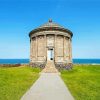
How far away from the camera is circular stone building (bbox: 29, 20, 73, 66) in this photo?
100 ft

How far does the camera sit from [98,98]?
1040 cm

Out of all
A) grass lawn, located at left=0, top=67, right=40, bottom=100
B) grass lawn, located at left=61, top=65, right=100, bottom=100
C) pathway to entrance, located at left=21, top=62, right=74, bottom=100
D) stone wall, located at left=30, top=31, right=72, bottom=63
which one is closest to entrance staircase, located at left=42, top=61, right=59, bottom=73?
stone wall, located at left=30, top=31, right=72, bottom=63

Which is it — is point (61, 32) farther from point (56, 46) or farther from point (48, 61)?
point (48, 61)

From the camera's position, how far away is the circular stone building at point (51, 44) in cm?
3056

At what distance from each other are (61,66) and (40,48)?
4987mm

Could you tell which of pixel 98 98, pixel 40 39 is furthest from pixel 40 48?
pixel 98 98

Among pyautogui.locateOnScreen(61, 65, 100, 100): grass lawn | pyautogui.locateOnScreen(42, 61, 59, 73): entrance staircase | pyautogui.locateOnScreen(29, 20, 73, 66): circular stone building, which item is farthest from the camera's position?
pyautogui.locateOnScreen(29, 20, 73, 66): circular stone building

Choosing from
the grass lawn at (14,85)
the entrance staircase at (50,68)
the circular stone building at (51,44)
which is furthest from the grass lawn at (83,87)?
the circular stone building at (51,44)

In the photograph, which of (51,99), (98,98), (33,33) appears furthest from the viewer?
(33,33)

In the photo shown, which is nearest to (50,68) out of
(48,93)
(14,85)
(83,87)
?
(14,85)

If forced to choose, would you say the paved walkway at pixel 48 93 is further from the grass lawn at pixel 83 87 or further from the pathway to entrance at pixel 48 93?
the grass lawn at pixel 83 87

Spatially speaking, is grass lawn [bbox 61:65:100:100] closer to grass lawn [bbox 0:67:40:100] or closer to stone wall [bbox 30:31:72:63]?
grass lawn [bbox 0:67:40:100]

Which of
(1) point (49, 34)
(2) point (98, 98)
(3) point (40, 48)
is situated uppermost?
(1) point (49, 34)

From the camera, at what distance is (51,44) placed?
101ft
